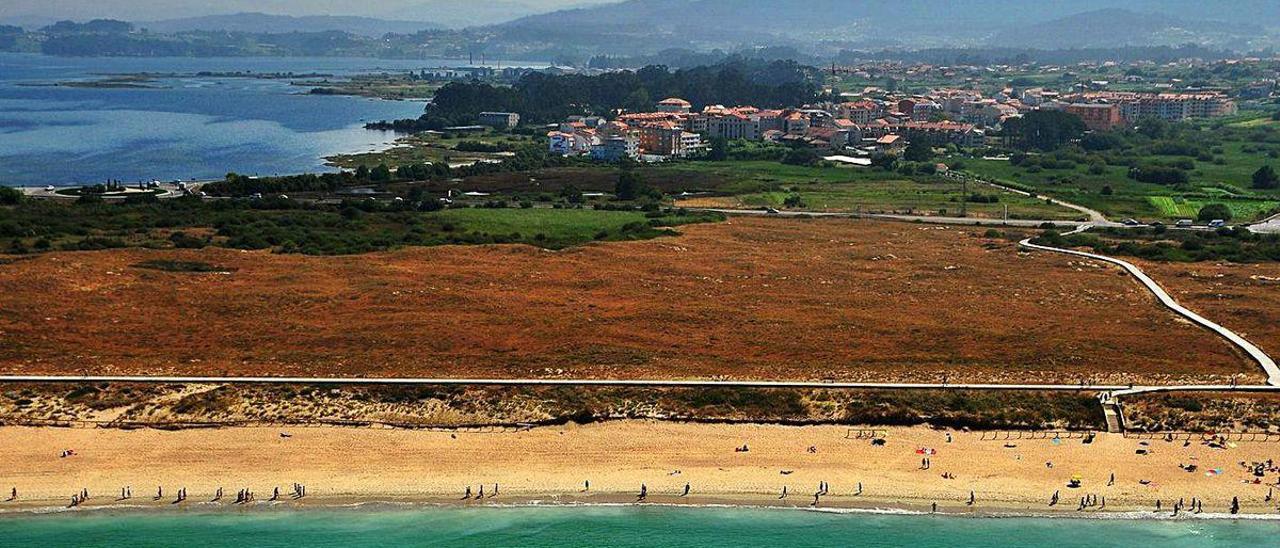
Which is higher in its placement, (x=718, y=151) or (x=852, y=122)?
(x=852, y=122)

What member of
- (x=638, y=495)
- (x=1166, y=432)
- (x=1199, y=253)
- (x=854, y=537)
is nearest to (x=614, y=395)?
(x=638, y=495)

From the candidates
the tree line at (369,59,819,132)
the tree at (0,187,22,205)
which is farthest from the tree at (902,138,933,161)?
the tree at (0,187,22,205)

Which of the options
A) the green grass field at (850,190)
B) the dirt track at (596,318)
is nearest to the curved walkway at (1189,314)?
the dirt track at (596,318)

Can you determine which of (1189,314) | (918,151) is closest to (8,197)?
(1189,314)

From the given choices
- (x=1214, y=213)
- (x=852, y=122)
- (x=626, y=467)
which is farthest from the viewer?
(x=852, y=122)

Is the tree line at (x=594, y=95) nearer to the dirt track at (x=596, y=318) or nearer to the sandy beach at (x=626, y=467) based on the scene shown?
the dirt track at (x=596, y=318)

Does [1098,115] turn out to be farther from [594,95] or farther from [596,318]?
[596,318]

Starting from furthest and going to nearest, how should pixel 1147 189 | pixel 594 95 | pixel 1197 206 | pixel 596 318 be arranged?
pixel 594 95, pixel 1147 189, pixel 1197 206, pixel 596 318

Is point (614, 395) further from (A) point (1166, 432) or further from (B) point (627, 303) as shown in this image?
(A) point (1166, 432)
